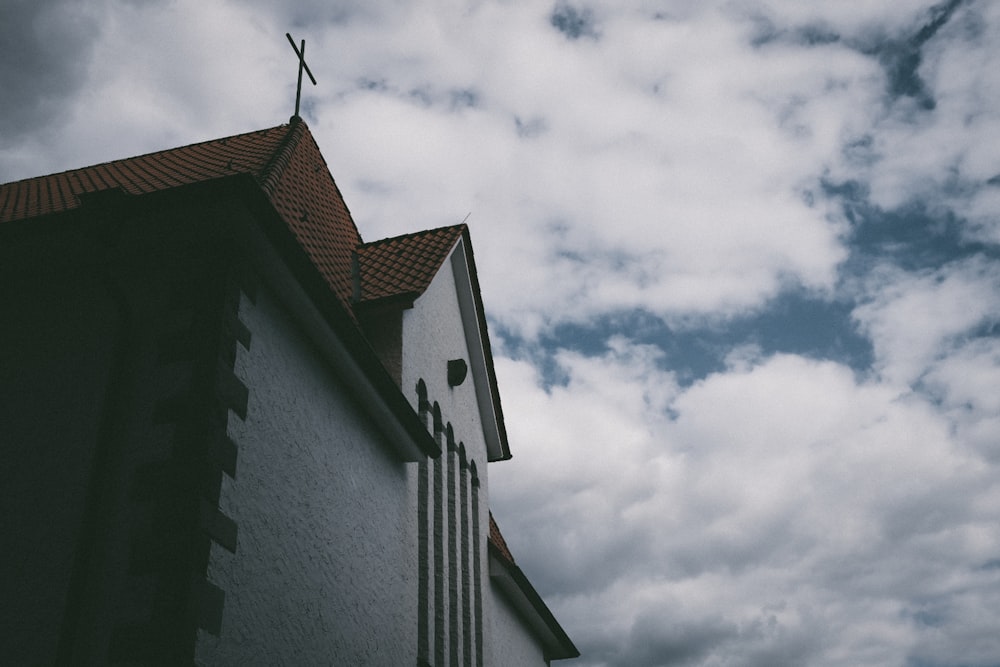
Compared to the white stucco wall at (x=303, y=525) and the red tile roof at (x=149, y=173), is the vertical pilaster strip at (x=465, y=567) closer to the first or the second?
the white stucco wall at (x=303, y=525)

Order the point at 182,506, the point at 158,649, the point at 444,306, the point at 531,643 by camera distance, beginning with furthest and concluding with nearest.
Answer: the point at 531,643 < the point at 444,306 < the point at 182,506 < the point at 158,649

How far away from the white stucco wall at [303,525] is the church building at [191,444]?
25 millimetres

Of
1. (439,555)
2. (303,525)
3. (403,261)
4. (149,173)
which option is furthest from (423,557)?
(149,173)

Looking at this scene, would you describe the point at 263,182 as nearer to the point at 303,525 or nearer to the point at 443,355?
the point at 443,355

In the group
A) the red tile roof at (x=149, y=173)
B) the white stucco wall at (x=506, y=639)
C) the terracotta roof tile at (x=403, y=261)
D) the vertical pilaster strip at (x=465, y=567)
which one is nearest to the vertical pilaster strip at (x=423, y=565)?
the vertical pilaster strip at (x=465, y=567)

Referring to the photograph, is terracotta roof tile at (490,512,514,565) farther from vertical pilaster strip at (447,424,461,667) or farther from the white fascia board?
the white fascia board

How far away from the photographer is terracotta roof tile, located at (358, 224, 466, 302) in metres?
12.8

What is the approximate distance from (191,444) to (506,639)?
484 inches

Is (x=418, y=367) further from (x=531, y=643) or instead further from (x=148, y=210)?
(x=531, y=643)

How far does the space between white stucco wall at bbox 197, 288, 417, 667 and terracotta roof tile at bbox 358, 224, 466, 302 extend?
2.75 meters

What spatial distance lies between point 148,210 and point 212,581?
313 cm

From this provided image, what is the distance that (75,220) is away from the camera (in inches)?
291

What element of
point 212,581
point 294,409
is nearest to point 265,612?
point 212,581

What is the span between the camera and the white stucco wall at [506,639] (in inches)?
638
